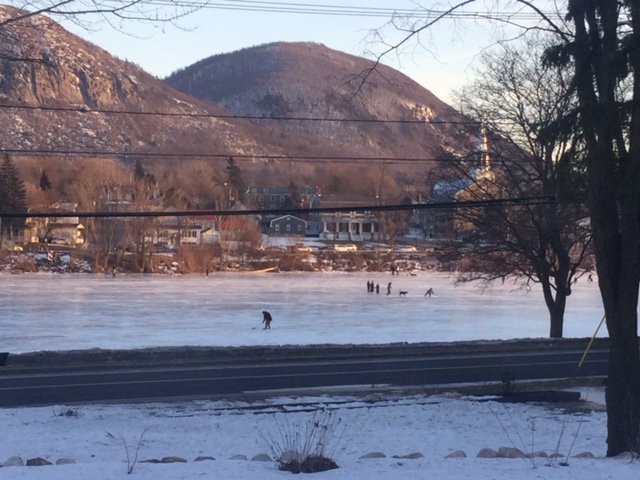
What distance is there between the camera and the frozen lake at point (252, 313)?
109 feet

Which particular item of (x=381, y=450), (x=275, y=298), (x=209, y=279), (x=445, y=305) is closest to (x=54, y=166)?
(x=209, y=279)

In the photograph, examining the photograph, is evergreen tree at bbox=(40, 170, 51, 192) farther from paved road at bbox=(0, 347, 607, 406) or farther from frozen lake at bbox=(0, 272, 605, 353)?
paved road at bbox=(0, 347, 607, 406)

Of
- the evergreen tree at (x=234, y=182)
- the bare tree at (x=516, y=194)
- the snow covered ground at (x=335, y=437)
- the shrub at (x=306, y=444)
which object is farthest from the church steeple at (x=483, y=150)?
the evergreen tree at (x=234, y=182)

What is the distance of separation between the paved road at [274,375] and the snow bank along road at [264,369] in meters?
0.02

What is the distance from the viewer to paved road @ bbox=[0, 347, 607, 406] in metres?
16.9

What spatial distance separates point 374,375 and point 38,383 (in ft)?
22.5

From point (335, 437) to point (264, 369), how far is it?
26.7ft

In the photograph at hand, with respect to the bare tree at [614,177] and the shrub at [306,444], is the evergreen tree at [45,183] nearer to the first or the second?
the shrub at [306,444]

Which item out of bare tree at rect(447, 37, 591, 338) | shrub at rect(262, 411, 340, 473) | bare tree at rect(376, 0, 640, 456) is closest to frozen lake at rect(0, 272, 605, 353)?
bare tree at rect(447, 37, 591, 338)

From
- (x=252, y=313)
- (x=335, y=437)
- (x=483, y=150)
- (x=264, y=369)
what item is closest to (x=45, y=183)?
(x=252, y=313)

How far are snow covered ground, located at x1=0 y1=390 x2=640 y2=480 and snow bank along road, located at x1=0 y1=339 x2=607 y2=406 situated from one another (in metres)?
1.94

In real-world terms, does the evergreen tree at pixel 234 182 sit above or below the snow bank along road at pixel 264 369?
above

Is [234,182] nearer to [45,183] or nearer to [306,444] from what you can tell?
[45,183]

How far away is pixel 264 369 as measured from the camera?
68.0 ft
